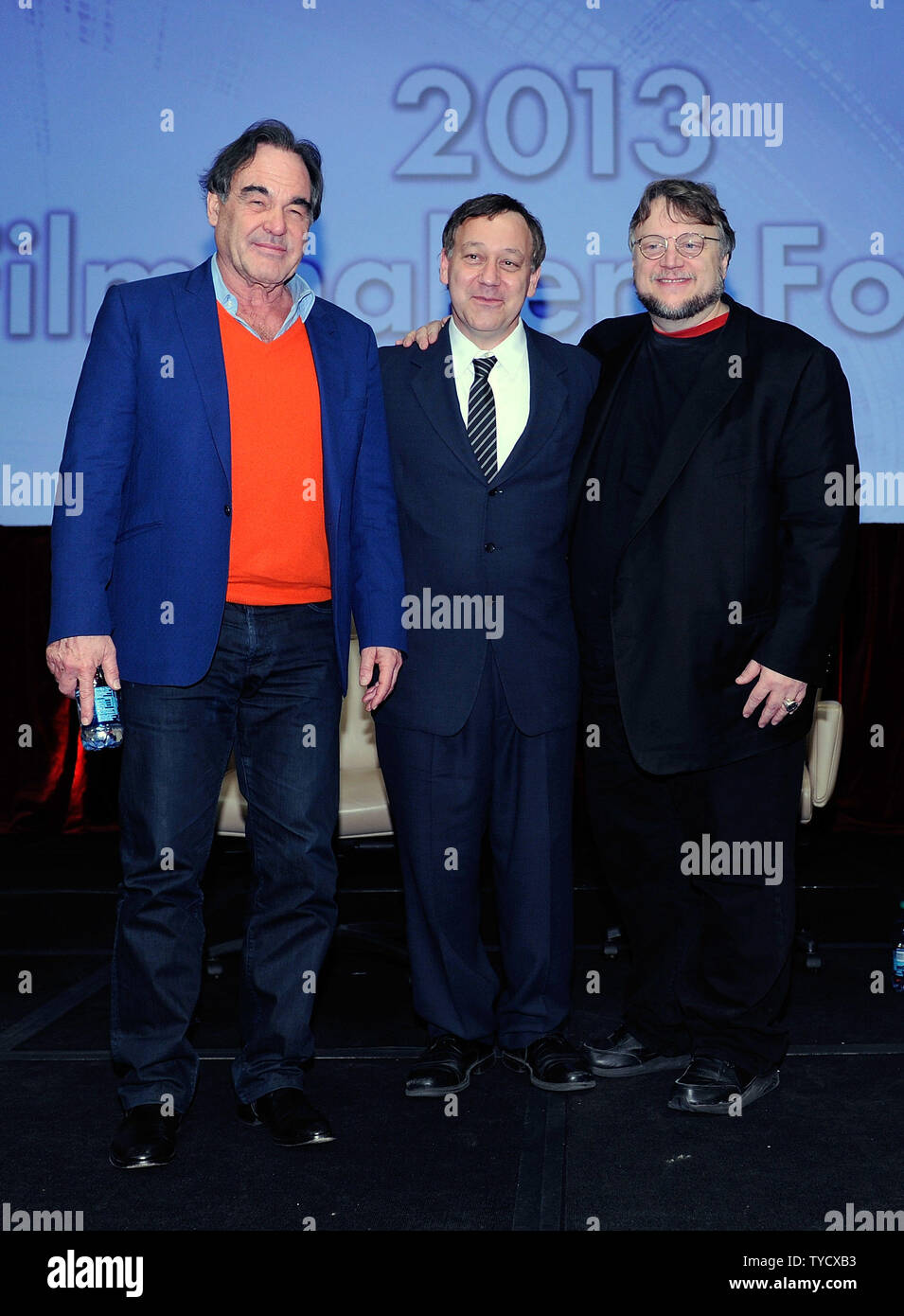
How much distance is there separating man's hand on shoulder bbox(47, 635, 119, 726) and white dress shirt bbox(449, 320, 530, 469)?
80 centimetres

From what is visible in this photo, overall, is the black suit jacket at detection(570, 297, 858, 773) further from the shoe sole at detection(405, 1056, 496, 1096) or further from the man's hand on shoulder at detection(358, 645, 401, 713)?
the shoe sole at detection(405, 1056, 496, 1096)

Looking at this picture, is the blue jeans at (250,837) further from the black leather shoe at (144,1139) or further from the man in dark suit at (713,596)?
the man in dark suit at (713,596)

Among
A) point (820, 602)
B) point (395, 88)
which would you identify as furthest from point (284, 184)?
point (395, 88)

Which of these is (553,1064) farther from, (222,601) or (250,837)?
(222,601)

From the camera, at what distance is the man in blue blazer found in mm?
1978

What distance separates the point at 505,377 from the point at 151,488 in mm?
724

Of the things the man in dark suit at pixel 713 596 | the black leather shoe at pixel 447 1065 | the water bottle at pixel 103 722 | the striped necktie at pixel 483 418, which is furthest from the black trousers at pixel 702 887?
the water bottle at pixel 103 722

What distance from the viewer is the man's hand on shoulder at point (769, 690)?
213cm

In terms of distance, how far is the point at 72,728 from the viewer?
4.97 m

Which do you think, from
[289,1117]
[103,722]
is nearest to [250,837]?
[103,722]

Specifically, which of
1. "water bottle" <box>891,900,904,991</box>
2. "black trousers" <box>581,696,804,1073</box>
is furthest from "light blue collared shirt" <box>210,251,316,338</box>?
"water bottle" <box>891,900,904,991</box>

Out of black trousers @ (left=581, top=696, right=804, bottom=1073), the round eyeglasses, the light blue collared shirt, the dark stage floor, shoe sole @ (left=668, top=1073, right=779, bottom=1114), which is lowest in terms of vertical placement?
the dark stage floor

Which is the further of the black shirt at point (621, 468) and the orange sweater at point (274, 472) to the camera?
the black shirt at point (621, 468)
